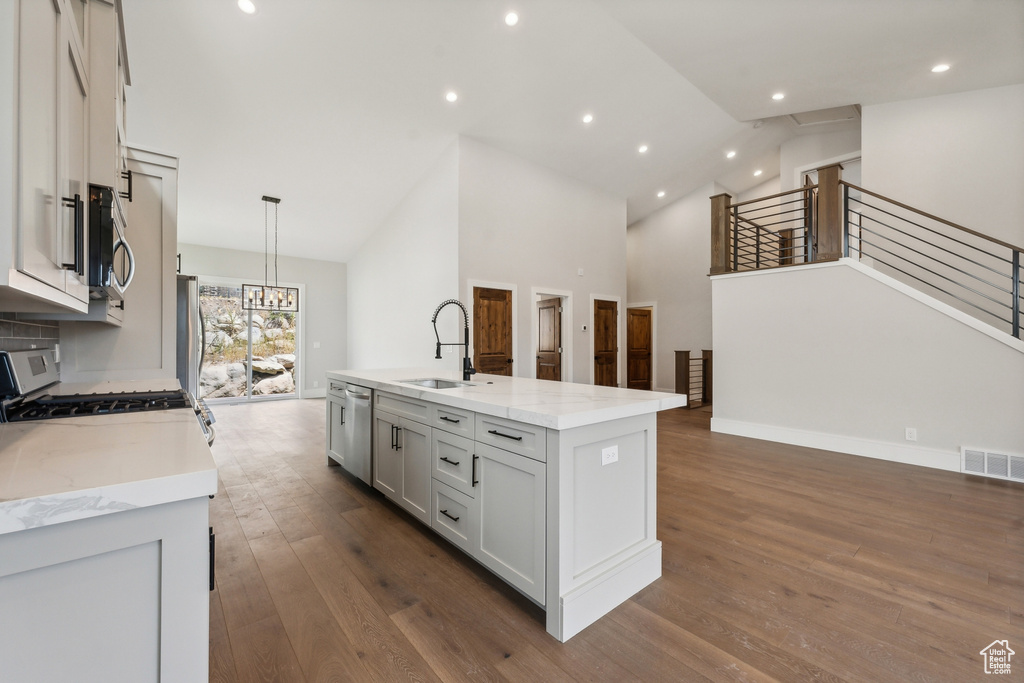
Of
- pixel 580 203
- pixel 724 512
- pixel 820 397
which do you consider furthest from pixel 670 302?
pixel 724 512

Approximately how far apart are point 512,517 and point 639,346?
321 inches

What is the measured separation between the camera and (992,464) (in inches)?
143

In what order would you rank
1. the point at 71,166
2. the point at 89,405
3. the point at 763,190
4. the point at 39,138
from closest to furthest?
the point at 39,138, the point at 71,166, the point at 89,405, the point at 763,190

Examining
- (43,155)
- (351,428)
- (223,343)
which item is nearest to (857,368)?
(351,428)

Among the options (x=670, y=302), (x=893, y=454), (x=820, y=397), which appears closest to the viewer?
(x=893, y=454)

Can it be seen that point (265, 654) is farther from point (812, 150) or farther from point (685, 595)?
point (812, 150)

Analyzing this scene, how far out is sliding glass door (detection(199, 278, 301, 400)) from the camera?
7.84 metres

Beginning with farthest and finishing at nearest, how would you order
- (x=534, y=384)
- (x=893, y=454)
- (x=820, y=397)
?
(x=820, y=397) → (x=893, y=454) → (x=534, y=384)

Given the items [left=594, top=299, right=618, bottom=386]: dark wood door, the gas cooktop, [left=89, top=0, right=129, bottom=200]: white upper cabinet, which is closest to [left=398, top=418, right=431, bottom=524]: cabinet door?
the gas cooktop

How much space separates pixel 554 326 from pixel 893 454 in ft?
15.2

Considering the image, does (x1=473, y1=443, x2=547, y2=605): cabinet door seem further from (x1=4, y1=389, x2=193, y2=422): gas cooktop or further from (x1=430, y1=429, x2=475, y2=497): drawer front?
(x1=4, y1=389, x2=193, y2=422): gas cooktop

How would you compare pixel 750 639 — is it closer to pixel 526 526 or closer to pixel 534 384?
pixel 526 526

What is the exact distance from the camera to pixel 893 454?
4117 mm

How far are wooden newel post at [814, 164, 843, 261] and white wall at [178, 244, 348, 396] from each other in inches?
322
